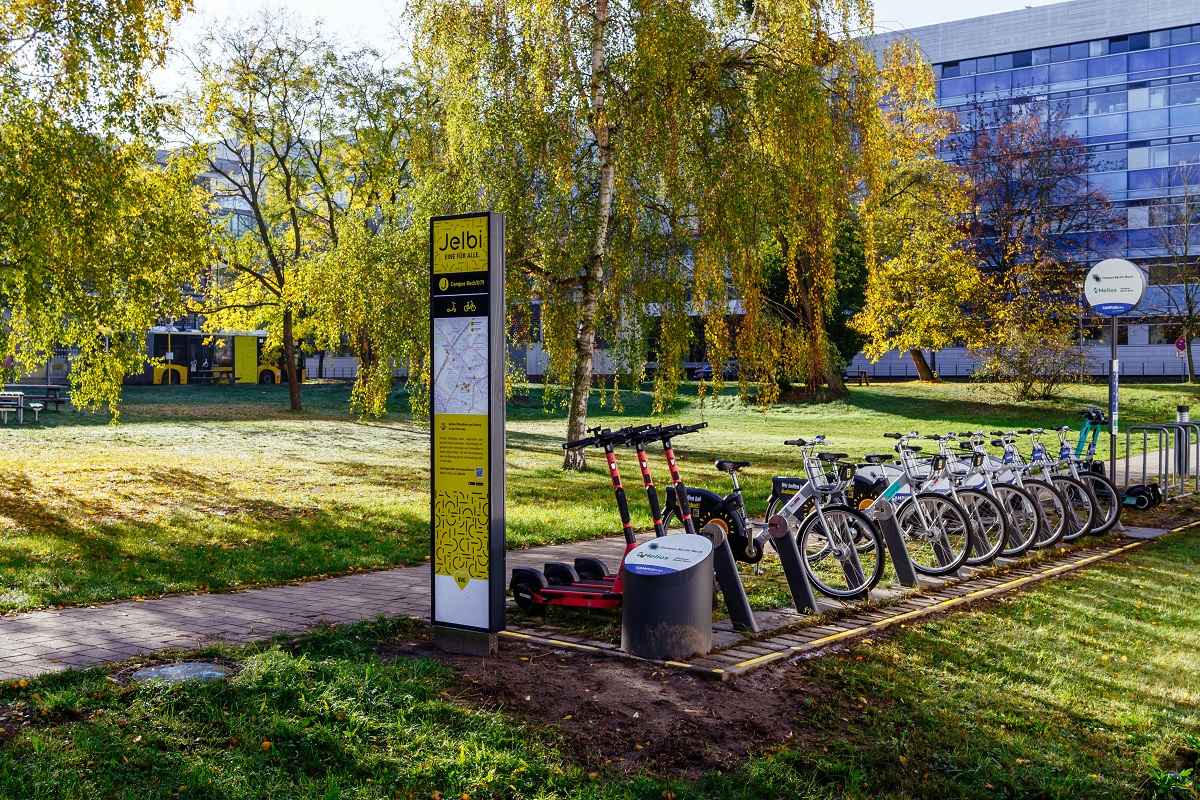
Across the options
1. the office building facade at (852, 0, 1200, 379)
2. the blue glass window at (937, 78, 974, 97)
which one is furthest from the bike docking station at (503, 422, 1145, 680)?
the blue glass window at (937, 78, 974, 97)

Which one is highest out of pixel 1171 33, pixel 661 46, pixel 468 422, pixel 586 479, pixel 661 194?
pixel 1171 33

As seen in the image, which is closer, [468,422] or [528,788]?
[528,788]

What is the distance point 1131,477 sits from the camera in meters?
17.2

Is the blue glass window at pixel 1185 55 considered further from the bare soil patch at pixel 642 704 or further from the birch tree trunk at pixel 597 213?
the bare soil patch at pixel 642 704

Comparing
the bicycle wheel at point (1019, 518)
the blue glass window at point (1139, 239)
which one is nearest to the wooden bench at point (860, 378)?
the blue glass window at point (1139, 239)

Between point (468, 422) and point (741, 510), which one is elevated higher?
point (468, 422)

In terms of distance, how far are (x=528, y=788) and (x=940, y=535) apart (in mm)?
5637

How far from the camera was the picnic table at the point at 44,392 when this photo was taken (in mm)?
31453

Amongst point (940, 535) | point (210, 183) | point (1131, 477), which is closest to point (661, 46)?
point (940, 535)

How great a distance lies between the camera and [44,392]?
3659cm

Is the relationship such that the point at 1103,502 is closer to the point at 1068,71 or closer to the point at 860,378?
the point at 860,378

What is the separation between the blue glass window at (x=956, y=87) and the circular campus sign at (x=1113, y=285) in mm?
52640

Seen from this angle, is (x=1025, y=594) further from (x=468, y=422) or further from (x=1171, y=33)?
(x=1171, y=33)

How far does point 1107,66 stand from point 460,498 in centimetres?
6185
